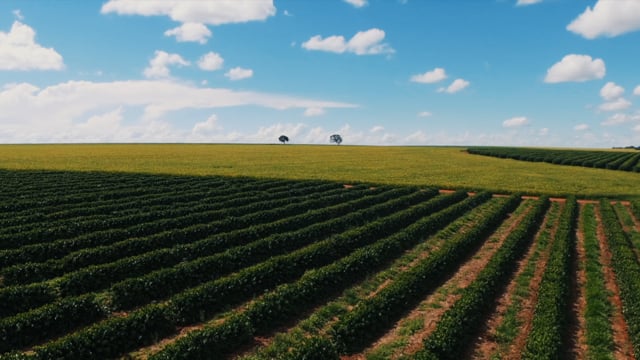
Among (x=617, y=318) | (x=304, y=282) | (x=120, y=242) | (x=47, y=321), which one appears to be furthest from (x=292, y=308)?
(x=617, y=318)

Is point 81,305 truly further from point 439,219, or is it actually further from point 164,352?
point 439,219

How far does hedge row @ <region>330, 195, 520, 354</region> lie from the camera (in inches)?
478

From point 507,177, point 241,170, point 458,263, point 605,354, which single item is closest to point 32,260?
point 458,263

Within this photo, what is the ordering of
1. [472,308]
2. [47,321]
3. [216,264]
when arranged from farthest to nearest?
1. [216,264]
2. [472,308]
3. [47,321]

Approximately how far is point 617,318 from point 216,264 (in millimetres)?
13904

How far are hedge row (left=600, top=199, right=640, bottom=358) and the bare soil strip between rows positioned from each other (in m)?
4.96

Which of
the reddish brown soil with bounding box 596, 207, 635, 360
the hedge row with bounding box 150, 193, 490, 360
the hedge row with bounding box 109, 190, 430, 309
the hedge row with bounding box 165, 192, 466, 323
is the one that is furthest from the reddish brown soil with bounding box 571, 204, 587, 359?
the hedge row with bounding box 109, 190, 430, 309

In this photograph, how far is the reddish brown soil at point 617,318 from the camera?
39.3ft

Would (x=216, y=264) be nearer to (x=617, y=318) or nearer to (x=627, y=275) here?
(x=617, y=318)

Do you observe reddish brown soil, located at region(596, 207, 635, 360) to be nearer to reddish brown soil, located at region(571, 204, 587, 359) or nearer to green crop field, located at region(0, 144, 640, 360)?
green crop field, located at region(0, 144, 640, 360)

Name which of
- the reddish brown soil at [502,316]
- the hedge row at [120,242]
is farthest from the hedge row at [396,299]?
the hedge row at [120,242]

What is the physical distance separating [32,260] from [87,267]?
102 inches

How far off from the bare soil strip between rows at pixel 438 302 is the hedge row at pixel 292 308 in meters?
2.11

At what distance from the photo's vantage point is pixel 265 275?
16016 mm
